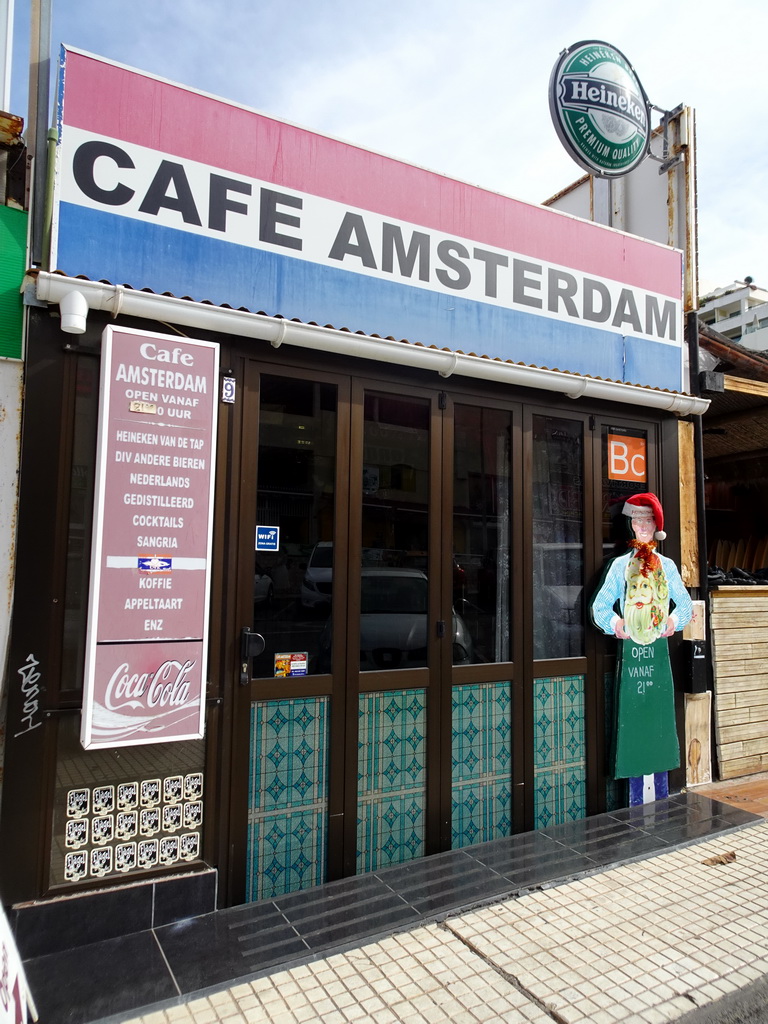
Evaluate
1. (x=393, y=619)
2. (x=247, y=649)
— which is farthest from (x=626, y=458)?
(x=247, y=649)

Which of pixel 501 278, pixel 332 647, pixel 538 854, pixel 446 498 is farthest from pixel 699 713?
pixel 501 278

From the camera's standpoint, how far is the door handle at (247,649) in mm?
3816

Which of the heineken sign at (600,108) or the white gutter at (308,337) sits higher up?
the heineken sign at (600,108)

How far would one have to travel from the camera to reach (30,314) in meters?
3.42

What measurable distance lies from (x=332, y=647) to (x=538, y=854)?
1.85 m

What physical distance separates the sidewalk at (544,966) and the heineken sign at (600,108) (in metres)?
5.28

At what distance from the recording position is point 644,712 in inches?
206

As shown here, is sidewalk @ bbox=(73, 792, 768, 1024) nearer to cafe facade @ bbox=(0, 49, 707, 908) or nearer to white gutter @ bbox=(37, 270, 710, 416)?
cafe facade @ bbox=(0, 49, 707, 908)

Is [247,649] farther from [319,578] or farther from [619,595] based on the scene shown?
[619,595]

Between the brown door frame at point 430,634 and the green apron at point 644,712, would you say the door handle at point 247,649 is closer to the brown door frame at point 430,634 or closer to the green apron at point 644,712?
the brown door frame at point 430,634

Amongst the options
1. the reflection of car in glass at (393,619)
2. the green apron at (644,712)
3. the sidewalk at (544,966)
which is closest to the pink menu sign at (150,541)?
the reflection of car in glass at (393,619)

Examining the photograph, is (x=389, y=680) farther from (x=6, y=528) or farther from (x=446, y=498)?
(x=6, y=528)

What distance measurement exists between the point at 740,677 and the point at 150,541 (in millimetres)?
5091

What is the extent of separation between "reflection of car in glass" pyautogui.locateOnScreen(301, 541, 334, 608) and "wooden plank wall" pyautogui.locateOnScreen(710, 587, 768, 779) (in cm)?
358
